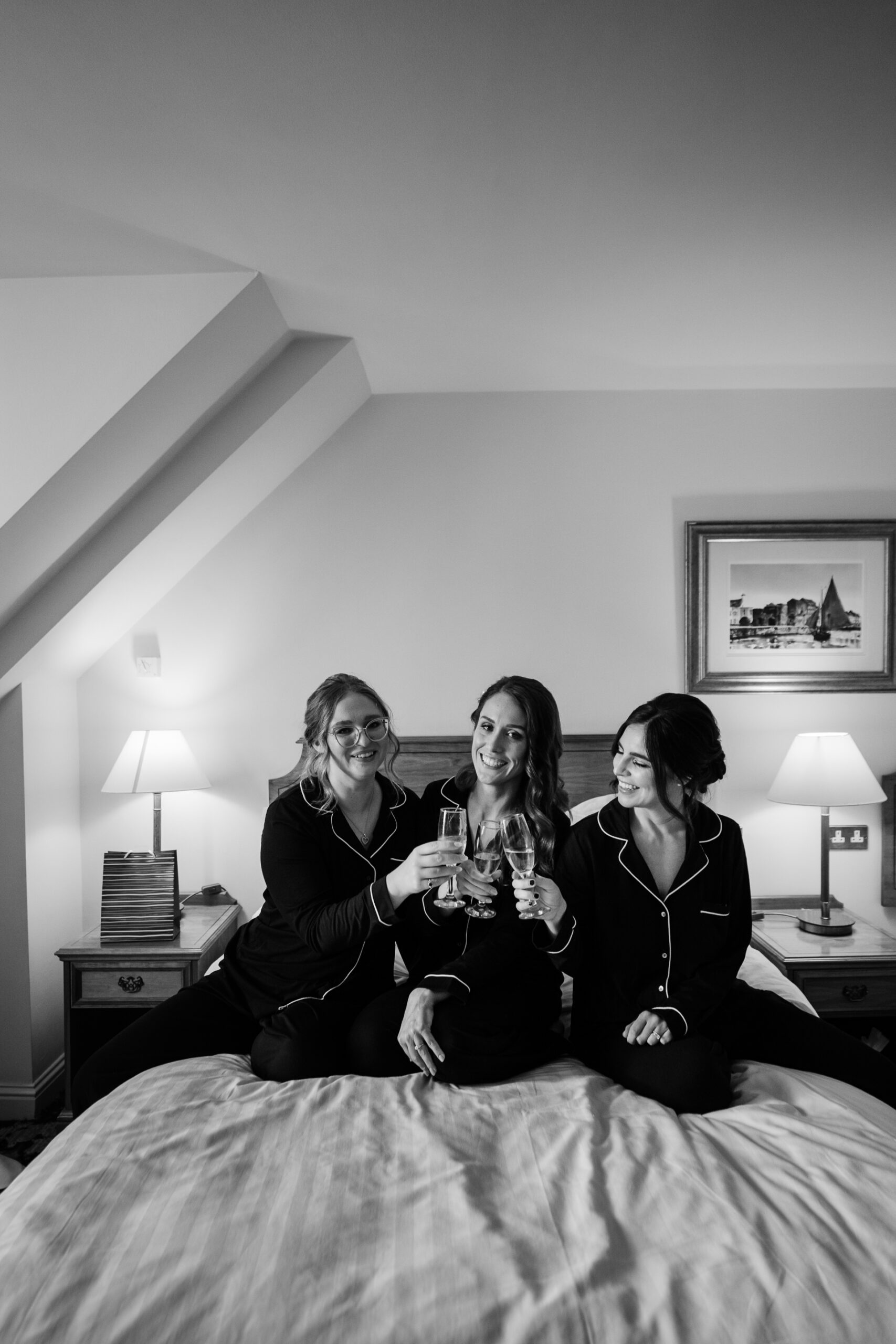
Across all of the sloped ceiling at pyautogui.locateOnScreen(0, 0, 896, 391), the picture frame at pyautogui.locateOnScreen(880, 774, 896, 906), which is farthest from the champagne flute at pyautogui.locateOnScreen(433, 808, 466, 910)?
the picture frame at pyautogui.locateOnScreen(880, 774, 896, 906)

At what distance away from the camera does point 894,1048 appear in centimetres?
321

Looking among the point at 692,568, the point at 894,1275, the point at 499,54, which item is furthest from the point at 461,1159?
the point at 692,568

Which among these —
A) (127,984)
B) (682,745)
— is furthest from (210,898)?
(682,745)

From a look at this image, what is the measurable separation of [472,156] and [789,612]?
7.39ft

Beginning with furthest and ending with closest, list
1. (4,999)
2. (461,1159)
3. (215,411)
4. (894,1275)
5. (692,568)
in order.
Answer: (692,568), (4,999), (215,411), (461,1159), (894,1275)

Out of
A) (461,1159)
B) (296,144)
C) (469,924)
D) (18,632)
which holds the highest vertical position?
(296,144)

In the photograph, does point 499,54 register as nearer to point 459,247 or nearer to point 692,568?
point 459,247

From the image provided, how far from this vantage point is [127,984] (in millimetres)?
2986

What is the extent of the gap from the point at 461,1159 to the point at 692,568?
2517 millimetres

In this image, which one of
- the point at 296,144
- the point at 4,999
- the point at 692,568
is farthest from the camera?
the point at 692,568

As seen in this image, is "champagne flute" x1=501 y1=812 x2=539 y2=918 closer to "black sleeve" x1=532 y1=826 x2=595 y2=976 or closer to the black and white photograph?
the black and white photograph

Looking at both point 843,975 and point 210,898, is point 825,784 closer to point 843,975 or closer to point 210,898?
point 843,975

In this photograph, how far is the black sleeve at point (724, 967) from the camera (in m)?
2.03

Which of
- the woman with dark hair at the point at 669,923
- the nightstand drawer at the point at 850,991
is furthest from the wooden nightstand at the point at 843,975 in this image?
the woman with dark hair at the point at 669,923
